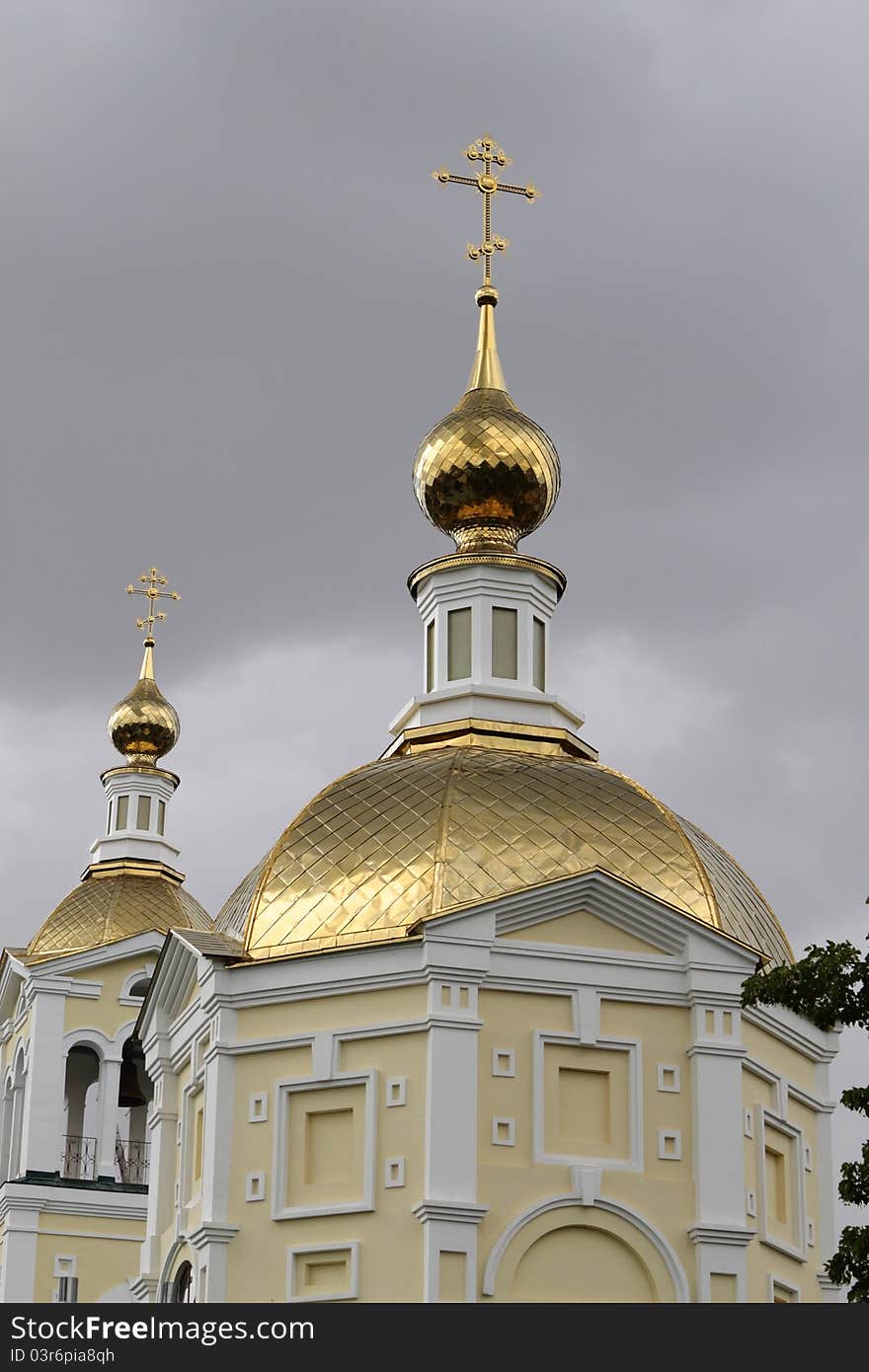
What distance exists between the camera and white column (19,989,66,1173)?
26.4 m

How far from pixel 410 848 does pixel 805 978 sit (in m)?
4.98

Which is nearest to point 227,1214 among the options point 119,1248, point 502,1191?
point 502,1191

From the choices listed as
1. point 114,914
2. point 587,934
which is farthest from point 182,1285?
point 114,914

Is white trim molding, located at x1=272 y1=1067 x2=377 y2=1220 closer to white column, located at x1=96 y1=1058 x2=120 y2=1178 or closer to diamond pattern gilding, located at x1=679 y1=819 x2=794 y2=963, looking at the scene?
diamond pattern gilding, located at x1=679 y1=819 x2=794 y2=963

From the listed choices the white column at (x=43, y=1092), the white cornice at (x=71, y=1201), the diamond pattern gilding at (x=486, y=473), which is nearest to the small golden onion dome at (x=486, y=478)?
the diamond pattern gilding at (x=486, y=473)

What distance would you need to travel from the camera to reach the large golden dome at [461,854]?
18.5 metres

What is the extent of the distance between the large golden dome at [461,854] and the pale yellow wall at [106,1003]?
24.3 feet

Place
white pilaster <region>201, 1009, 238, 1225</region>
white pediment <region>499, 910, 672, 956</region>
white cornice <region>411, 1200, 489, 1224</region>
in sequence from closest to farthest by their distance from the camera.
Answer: white cornice <region>411, 1200, 489, 1224</region> < white pilaster <region>201, 1009, 238, 1225</region> < white pediment <region>499, 910, 672, 956</region>

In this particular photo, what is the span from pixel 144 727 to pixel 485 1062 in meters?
13.1

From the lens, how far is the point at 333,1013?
1822 centimetres

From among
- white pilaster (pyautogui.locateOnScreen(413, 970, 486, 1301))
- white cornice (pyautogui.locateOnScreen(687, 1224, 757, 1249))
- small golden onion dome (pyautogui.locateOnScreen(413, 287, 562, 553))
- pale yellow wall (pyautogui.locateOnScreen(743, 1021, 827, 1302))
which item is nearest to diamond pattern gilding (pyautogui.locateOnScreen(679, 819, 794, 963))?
pale yellow wall (pyautogui.locateOnScreen(743, 1021, 827, 1302))

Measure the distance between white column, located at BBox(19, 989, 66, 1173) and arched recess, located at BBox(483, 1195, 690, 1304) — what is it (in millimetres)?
9848

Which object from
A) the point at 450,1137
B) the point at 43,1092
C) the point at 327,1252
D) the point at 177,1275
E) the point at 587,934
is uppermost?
the point at 43,1092

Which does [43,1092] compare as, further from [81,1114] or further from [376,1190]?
[376,1190]
